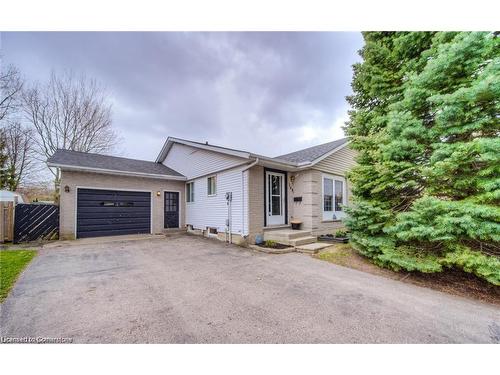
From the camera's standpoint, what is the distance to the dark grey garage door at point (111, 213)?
28.9ft

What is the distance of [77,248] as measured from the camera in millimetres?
7098

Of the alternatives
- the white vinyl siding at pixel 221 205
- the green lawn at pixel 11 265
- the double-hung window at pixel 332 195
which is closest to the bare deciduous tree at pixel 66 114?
the white vinyl siding at pixel 221 205

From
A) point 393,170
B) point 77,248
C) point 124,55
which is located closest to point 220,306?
point 393,170

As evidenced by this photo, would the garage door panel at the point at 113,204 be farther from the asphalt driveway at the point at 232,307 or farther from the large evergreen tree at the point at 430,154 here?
the large evergreen tree at the point at 430,154

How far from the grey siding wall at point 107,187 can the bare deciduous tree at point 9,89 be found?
23.0ft

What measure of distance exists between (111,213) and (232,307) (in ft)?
29.4

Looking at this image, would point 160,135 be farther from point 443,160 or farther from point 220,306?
point 443,160

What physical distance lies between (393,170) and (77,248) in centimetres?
1004

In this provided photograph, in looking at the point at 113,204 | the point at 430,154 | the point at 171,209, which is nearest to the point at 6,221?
the point at 113,204

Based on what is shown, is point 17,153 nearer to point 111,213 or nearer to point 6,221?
point 6,221

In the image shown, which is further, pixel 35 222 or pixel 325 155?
pixel 325 155

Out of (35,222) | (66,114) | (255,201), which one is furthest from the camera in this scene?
(66,114)

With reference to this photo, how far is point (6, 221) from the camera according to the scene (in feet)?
24.7
